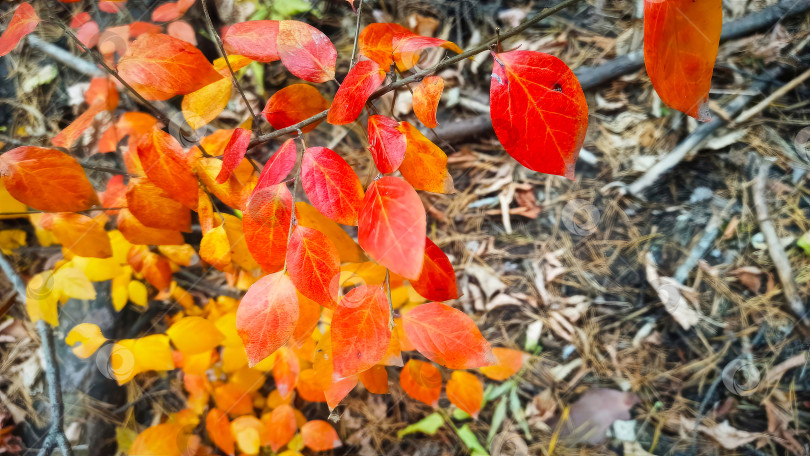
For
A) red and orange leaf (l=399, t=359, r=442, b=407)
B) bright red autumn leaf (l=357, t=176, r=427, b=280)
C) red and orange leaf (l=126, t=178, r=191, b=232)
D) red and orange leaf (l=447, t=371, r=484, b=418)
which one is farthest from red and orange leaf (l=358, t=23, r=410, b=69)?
red and orange leaf (l=447, t=371, r=484, b=418)

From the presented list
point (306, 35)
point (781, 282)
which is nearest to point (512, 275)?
point (781, 282)

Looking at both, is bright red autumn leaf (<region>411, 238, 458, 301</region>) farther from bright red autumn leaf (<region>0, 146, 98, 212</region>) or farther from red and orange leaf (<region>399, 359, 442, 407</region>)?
bright red autumn leaf (<region>0, 146, 98, 212</region>)

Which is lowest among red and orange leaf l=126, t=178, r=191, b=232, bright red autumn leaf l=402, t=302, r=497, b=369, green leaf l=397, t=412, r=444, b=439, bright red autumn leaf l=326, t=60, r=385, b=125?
green leaf l=397, t=412, r=444, b=439

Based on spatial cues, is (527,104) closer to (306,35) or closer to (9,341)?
(306,35)

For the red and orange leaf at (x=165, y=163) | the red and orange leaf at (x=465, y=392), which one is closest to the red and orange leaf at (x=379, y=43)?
the red and orange leaf at (x=165, y=163)

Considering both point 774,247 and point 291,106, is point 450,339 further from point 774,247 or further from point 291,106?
point 774,247

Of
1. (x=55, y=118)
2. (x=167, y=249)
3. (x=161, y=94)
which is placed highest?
(x=161, y=94)
